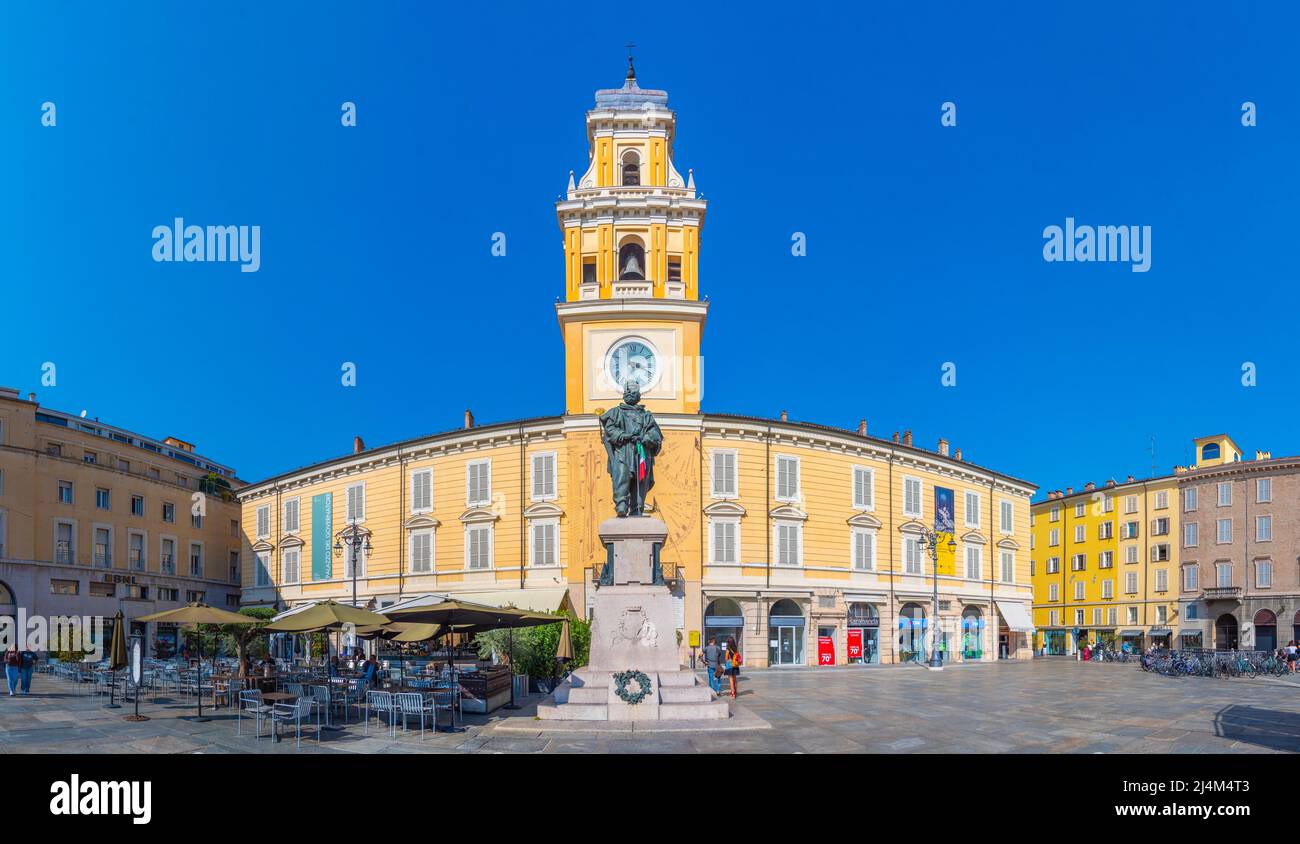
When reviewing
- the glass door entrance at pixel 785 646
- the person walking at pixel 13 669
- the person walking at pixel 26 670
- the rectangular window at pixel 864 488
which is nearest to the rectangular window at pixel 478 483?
the glass door entrance at pixel 785 646

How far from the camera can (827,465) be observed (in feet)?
142

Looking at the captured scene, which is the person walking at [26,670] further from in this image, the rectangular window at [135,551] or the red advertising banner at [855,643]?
the red advertising banner at [855,643]

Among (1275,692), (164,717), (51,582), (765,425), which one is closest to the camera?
(164,717)

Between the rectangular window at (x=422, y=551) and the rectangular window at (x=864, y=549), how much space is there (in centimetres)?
2172

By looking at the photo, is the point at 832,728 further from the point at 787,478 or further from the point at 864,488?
the point at 864,488

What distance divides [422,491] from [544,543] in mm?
8116

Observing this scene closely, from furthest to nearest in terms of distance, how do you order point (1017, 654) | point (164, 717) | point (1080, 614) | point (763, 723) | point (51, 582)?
point (1080, 614), point (1017, 654), point (51, 582), point (164, 717), point (763, 723)

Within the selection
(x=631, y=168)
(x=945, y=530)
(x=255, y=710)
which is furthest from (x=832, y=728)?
(x=945, y=530)

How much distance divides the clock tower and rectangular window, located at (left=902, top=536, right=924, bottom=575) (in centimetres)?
1495

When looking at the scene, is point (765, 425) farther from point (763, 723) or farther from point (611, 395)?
point (763, 723)

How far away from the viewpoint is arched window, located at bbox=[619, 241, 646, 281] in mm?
41188

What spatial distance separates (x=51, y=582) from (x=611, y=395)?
110 ft

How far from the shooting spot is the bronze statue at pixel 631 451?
18888 mm

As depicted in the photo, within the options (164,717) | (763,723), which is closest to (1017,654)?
(763,723)
